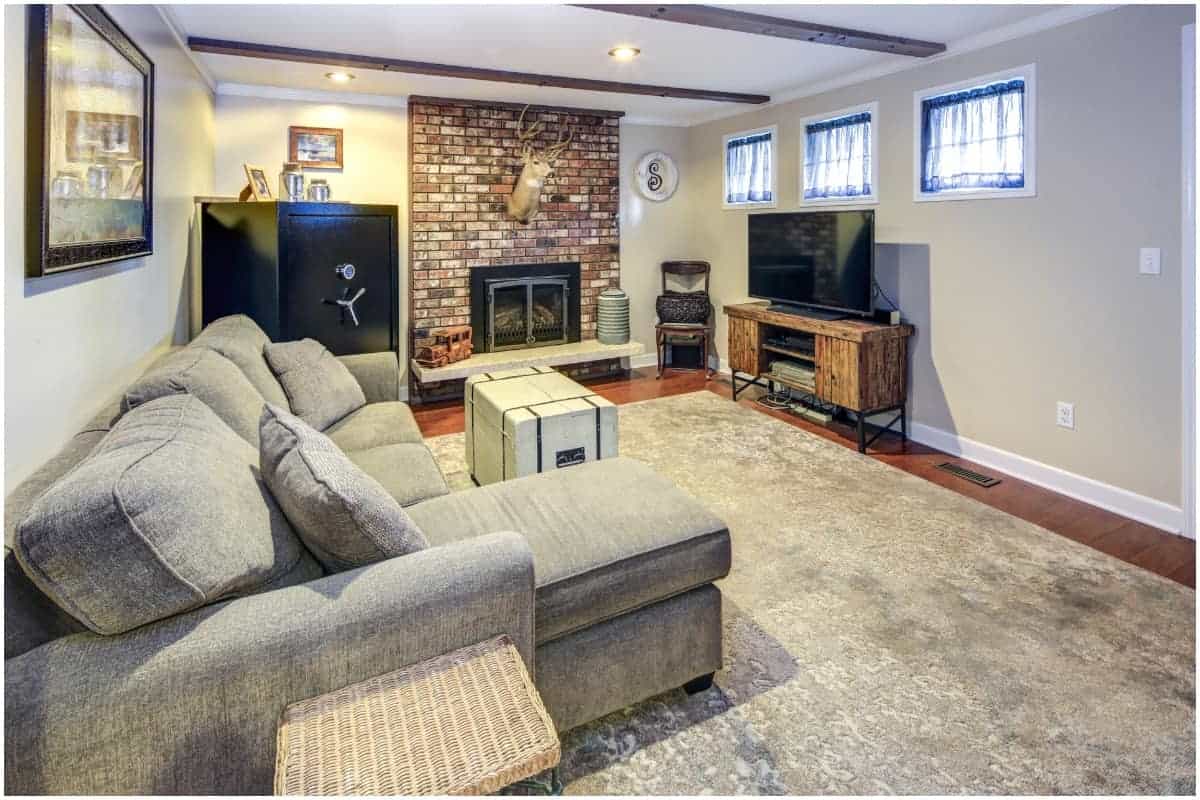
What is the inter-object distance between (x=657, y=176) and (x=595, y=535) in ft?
16.3

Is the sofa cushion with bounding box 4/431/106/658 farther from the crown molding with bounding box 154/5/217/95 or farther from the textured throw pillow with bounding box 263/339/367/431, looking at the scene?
the crown molding with bounding box 154/5/217/95

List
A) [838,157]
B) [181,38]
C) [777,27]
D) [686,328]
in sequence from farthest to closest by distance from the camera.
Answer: [686,328]
[838,157]
[181,38]
[777,27]

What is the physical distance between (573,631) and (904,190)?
3.60 meters

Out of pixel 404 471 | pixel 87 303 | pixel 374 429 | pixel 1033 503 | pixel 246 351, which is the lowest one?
pixel 1033 503

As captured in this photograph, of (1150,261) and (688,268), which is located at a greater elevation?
(688,268)

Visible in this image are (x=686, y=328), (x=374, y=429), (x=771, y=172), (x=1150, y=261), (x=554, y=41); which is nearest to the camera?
(x=374, y=429)

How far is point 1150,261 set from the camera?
293 cm

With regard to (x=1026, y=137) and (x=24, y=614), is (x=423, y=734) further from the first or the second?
(x=1026, y=137)

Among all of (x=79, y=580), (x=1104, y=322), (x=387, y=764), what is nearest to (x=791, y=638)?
(x=387, y=764)

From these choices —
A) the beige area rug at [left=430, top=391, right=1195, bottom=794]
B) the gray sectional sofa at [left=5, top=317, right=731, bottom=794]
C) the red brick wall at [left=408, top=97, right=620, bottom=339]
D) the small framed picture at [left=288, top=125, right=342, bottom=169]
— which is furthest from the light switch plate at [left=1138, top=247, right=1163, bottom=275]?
the small framed picture at [left=288, top=125, right=342, bottom=169]

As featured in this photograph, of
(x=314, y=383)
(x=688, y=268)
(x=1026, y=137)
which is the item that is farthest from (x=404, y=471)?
(x=688, y=268)

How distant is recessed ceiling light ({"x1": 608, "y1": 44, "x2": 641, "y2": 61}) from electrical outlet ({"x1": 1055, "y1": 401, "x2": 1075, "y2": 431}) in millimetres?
2849

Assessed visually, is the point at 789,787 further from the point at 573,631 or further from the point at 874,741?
the point at 573,631

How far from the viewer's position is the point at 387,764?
102cm
